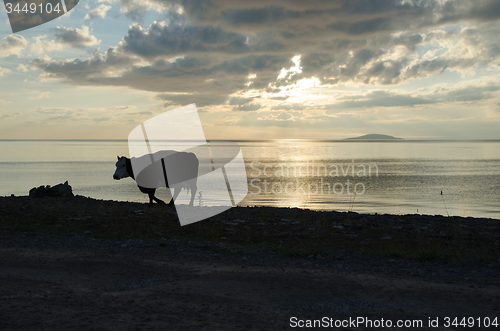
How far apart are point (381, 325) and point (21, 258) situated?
8.65 m

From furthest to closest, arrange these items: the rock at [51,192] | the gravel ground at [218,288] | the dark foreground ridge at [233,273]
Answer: the rock at [51,192] < the dark foreground ridge at [233,273] < the gravel ground at [218,288]

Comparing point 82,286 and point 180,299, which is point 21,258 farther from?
point 180,299

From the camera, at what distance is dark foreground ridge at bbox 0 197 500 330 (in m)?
6.26

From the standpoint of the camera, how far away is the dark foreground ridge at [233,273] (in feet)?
20.5

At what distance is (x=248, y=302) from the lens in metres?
6.82

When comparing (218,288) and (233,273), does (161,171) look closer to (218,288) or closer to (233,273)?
(233,273)

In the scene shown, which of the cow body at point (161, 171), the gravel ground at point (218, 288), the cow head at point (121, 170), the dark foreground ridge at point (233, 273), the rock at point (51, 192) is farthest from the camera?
the rock at point (51, 192)

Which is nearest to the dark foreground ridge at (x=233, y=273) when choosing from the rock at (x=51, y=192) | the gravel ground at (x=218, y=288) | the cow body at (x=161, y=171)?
the gravel ground at (x=218, y=288)

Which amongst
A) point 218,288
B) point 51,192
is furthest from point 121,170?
point 218,288

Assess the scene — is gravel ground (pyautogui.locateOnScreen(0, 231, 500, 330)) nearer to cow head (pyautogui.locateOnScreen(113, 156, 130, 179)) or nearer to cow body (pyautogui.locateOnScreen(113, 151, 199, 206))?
cow head (pyautogui.locateOnScreen(113, 156, 130, 179))

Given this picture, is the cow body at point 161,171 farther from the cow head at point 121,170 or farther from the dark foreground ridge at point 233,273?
the dark foreground ridge at point 233,273

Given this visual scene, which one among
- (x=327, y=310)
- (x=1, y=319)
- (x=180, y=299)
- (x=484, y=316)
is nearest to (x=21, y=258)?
(x=1, y=319)

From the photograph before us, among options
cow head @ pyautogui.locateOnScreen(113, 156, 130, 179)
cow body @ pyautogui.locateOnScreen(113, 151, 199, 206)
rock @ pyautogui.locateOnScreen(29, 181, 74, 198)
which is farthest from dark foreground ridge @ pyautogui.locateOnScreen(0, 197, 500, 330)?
rock @ pyautogui.locateOnScreen(29, 181, 74, 198)

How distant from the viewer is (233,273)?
8625 mm
